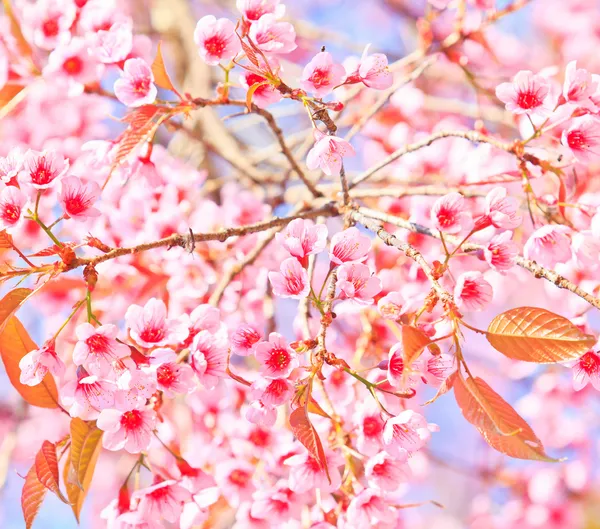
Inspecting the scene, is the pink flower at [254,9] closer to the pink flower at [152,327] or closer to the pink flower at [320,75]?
the pink flower at [320,75]

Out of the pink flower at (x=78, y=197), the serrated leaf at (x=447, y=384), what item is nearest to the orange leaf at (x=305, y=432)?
the serrated leaf at (x=447, y=384)

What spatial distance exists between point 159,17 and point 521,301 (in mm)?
2509

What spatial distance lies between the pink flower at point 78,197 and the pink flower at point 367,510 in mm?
463

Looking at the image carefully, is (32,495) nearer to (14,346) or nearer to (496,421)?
(14,346)

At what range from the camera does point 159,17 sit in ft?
7.34

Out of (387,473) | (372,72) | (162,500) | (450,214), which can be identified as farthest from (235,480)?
(372,72)

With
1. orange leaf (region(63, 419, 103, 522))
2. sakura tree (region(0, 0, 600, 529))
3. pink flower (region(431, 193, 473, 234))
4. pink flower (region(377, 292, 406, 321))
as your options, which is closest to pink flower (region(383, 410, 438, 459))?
sakura tree (region(0, 0, 600, 529))

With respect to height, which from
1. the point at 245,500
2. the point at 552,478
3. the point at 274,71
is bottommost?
the point at 552,478

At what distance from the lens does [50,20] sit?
42.8 inches

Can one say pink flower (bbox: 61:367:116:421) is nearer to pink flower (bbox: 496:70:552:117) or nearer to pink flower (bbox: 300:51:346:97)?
pink flower (bbox: 300:51:346:97)

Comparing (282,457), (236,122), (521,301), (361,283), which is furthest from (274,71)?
(521,301)

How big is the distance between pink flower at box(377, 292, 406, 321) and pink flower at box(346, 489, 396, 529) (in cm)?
Result: 23

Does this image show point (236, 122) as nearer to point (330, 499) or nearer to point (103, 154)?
point (103, 154)

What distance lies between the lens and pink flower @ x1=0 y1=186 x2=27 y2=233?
0.70 metres
